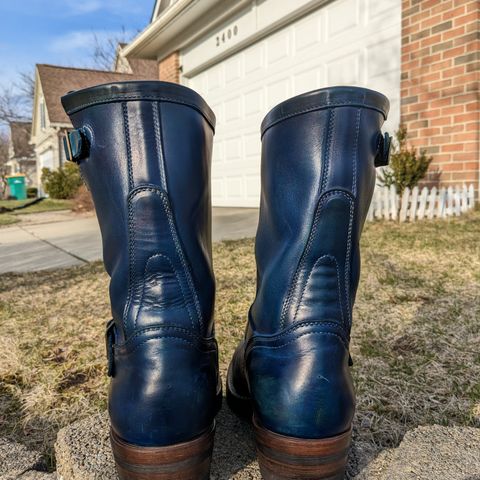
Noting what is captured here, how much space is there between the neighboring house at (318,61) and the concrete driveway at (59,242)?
180 cm

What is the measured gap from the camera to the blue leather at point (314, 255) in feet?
2.61

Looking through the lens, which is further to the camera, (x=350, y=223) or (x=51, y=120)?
(x=51, y=120)

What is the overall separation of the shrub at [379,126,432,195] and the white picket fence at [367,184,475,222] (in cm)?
8

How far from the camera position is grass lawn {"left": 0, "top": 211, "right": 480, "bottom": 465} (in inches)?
48.4

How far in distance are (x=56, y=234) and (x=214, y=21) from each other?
435cm

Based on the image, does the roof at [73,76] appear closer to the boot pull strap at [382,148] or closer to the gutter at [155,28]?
the gutter at [155,28]

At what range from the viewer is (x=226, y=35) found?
7344mm

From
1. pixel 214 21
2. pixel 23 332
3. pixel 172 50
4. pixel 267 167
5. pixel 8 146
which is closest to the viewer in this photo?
pixel 267 167

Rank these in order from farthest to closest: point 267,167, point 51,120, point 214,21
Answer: point 51,120 → point 214,21 → point 267,167

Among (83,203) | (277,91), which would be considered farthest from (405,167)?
(83,203)

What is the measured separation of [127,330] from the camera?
833 mm

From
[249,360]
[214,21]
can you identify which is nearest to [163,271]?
[249,360]

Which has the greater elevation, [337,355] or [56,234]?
[337,355]

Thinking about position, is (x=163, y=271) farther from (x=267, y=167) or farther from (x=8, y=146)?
(x=8, y=146)
